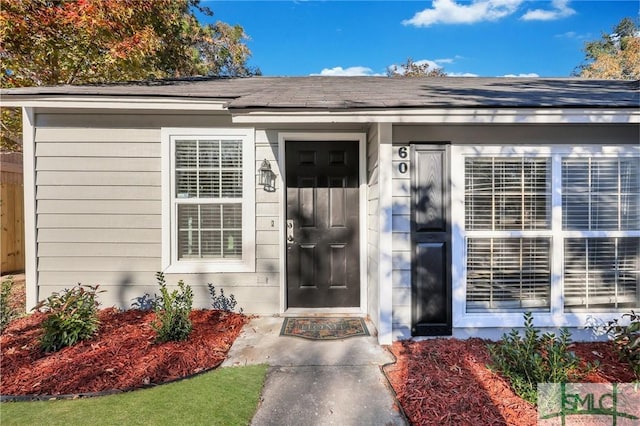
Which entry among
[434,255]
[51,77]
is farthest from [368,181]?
[51,77]

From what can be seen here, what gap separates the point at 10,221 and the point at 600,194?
32.0ft

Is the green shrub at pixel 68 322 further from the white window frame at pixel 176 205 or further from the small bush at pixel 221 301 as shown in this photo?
the small bush at pixel 221 301

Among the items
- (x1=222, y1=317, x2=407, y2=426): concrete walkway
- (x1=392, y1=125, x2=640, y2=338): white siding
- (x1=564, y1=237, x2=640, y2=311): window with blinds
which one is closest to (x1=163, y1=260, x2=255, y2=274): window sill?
(x1=222, y1=317, x2=407, y2=426): concrete walkway

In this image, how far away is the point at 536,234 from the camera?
10.3 ft

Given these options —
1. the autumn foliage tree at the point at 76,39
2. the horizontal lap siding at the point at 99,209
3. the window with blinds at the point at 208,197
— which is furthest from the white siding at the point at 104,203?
the autumn foliage tree at the point at 76,39

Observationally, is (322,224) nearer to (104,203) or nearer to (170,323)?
(170,323)

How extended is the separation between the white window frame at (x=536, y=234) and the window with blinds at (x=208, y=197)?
2.51 metres

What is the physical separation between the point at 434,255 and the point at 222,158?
8.90 ft

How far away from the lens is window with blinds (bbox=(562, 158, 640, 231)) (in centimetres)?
317

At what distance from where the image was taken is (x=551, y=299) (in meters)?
3.17

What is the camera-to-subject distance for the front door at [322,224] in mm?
3967

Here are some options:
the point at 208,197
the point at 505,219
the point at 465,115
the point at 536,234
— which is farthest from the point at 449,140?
the point at 208,197

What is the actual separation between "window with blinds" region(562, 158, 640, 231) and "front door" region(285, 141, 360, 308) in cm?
224

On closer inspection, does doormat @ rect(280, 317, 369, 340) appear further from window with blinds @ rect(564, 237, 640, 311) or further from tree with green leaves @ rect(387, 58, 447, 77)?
tree with green leaves @ rect(387, 58, 447, 77)
